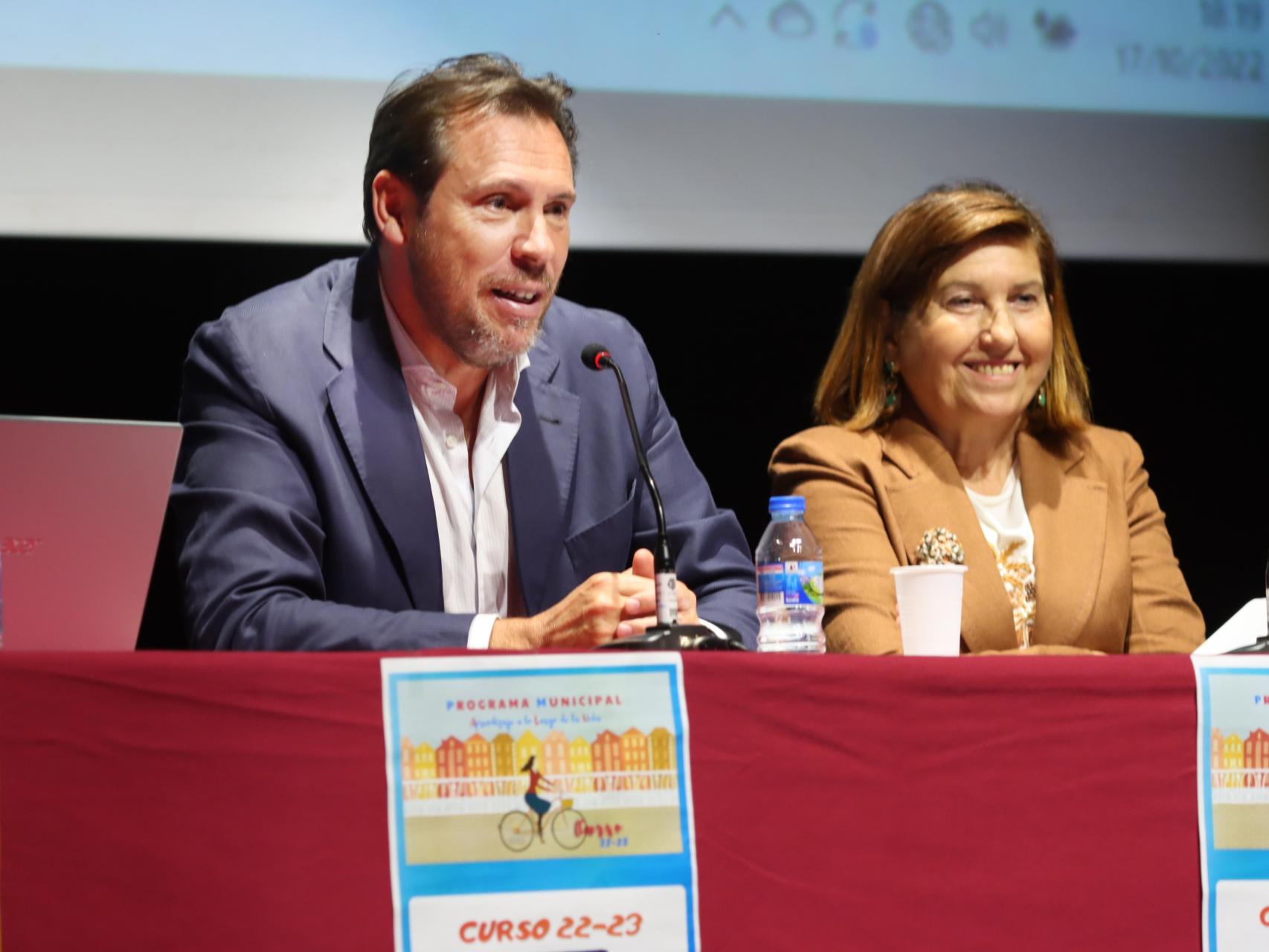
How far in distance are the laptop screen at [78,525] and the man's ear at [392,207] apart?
800 mm

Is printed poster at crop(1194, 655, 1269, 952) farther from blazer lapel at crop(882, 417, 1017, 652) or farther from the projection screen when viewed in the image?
the projection screen

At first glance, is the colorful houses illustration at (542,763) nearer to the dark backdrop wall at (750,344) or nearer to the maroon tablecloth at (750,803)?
the maroon tablecloth at (750,803)

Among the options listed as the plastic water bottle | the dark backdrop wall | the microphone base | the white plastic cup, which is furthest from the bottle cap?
the dark backdrop wall

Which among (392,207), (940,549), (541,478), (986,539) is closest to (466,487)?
(541,478)

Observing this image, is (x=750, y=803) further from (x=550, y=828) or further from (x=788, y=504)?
(x=788, y=504)

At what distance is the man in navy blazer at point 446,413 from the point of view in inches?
82.4

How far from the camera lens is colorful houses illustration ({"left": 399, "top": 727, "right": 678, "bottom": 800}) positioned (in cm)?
138

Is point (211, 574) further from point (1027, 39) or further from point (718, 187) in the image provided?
point (1027, 39)

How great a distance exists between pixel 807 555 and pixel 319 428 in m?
0.73

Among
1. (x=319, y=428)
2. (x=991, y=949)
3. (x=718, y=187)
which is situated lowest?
(x=991, y=949)

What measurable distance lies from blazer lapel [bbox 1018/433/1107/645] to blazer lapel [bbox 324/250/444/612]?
981mm


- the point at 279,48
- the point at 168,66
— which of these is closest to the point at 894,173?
the point at 279,48

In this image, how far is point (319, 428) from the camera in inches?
83.0

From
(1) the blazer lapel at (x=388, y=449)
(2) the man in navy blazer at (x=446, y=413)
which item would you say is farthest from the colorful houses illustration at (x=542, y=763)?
(1) the blazer lapel at (x=388, y=449)
